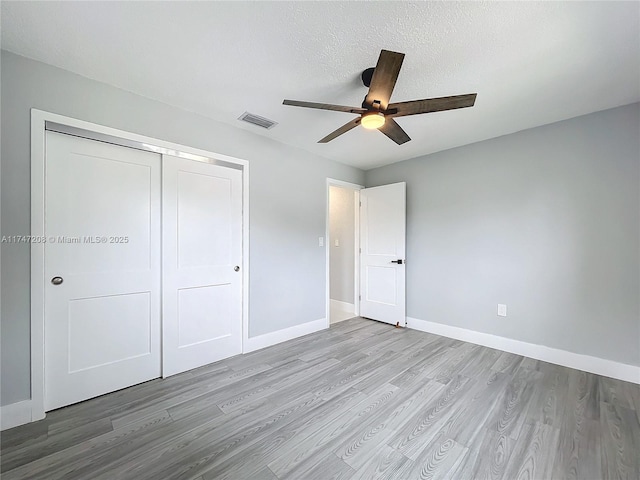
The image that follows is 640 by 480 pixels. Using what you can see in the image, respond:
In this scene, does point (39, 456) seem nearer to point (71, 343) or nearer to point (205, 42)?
point (71, 343)

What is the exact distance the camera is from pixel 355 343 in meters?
3.23

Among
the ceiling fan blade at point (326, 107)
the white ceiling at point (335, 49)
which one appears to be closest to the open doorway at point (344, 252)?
the white ceiling at point (335, 49)

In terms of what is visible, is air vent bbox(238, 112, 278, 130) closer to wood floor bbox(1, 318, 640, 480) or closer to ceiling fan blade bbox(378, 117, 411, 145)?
ceiling fan blade bbox(378, 117, 411, 145)

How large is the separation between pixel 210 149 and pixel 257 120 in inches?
22.8

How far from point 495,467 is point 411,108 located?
7.32 ft

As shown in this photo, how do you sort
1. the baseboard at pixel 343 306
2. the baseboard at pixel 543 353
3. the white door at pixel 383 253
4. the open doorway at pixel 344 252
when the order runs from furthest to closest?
the baseboard at pixel 343 306 < the open doorway at pixel 344 252 < the white door at pixel 383 253 < the baseboard at pixel 543 353

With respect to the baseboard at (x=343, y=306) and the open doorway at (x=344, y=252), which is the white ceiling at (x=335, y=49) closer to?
the open doorway at (x=344, y=252)

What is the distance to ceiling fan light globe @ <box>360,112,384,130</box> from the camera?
69.4 inches

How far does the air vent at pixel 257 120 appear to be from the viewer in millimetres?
2621

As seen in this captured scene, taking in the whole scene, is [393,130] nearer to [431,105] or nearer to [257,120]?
[431,105]

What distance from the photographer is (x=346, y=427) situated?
176 centimetres

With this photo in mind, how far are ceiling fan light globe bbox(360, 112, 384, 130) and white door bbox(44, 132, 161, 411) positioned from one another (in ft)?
6.29

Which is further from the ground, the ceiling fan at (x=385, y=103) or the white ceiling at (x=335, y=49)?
the white ceiling at (x=335, y=49)

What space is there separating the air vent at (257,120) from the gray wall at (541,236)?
88.6 inches
